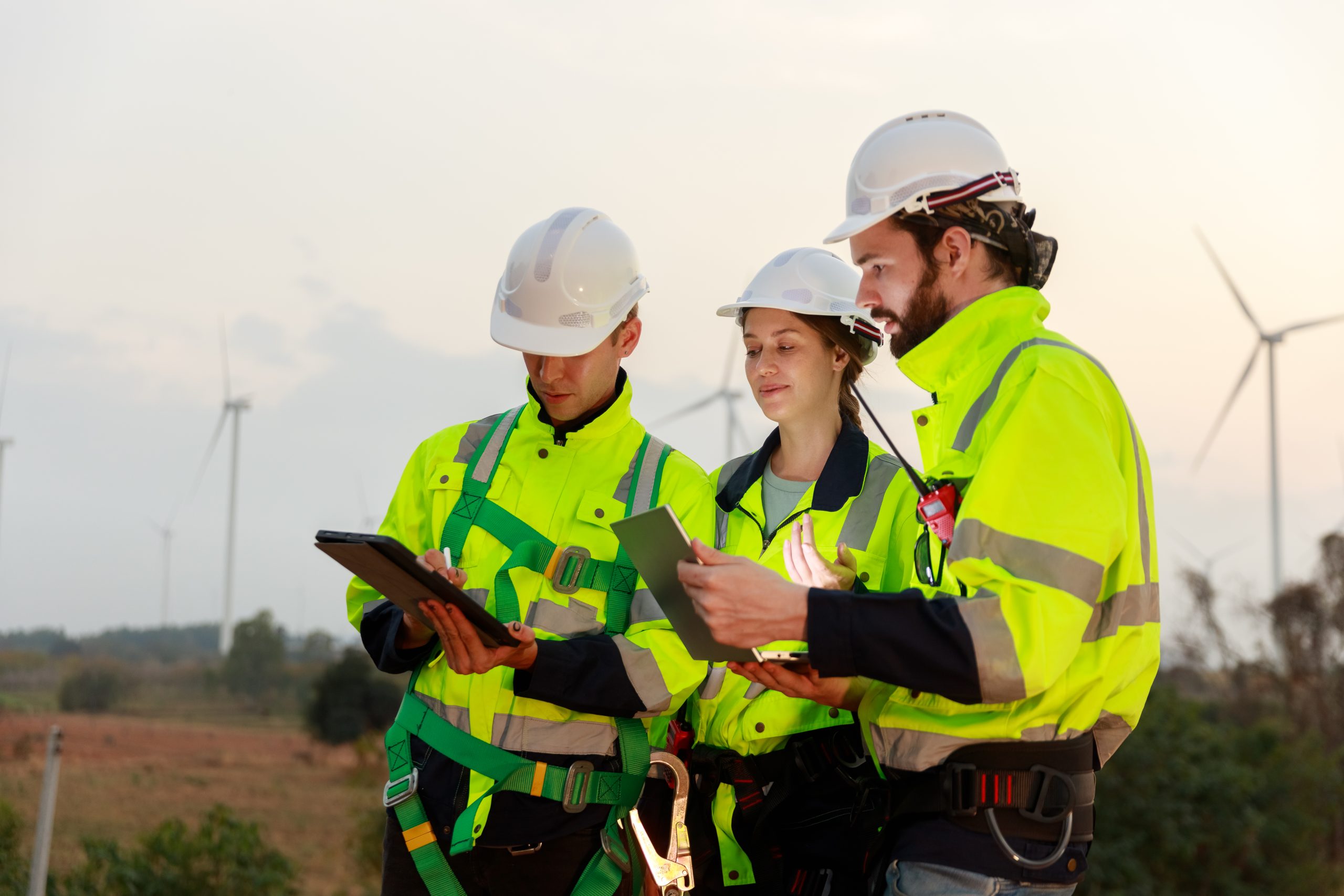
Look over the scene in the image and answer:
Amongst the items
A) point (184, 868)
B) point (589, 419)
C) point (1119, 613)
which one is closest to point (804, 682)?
point (1119, 613)

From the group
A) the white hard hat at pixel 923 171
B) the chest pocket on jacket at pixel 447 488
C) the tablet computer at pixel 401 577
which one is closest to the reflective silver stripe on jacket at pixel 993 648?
the white hard hat at pixel 923 171

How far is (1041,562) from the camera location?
322 cm

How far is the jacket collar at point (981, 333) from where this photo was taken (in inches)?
145

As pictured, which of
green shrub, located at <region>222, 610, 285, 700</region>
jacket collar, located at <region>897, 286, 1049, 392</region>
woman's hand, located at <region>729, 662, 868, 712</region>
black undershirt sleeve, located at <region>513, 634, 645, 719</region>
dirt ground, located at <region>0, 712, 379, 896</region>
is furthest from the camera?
green shrub, located at <region>222, 610, 285, 700</region>

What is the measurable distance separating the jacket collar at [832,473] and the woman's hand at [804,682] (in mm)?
1394

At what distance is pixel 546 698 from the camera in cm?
446

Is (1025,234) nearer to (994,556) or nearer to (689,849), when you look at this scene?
(994,556)

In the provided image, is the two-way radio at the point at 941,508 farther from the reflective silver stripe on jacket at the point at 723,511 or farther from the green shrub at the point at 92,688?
the green shrub at the point at 92,688

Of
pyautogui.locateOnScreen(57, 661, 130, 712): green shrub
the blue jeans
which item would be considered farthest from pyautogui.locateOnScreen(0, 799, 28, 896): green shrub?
pyautogui.locateOnScreen(57, 661, 130, 712): green shrub

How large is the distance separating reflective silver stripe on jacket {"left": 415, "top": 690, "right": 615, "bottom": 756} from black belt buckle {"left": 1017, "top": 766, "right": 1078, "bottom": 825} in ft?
5.68

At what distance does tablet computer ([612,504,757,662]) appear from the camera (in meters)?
3.51

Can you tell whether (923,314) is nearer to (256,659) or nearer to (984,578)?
(984,578)

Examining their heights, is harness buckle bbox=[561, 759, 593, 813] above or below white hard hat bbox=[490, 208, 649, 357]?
below

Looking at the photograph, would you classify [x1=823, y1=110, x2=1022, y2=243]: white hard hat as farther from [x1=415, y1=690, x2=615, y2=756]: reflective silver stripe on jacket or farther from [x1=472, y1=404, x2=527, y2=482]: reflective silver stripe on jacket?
[x1=415, y1=690, x2=615, y2=756]: reflective silver stripe on jacket
